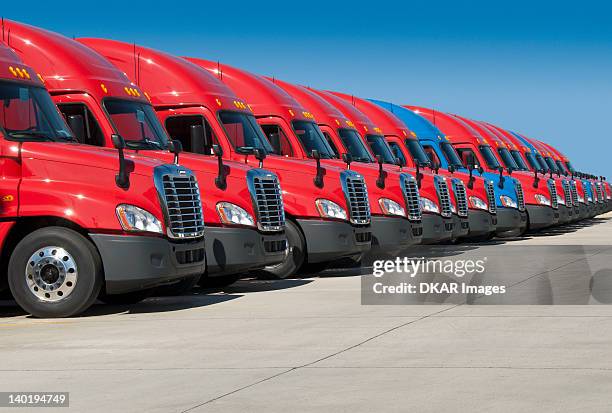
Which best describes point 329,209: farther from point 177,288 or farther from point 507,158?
point 507,158

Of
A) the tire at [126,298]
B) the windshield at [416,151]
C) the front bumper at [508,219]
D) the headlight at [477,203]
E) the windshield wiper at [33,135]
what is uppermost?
the windshield at [416,151]

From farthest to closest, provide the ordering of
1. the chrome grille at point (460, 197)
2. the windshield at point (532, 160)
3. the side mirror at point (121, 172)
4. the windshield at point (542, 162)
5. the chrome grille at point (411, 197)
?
1. the windshield at point (542, 162)
2. the windshield at point (532, 160)
3. the chrome grille at point (460, 197)
4. the chrome grille at point (411, 197)
5. the side mirror at point (121, 172)

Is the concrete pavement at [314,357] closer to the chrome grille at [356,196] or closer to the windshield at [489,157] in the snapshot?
the chrome grille at [356,196]

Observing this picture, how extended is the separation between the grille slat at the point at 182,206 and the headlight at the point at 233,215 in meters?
1.29

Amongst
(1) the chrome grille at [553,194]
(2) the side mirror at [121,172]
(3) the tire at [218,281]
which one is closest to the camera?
(2) the side mirror at [121,172]

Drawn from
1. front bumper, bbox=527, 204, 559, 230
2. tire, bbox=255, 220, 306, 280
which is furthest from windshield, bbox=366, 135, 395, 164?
front bumper, bbox=527, 204, 559, 230

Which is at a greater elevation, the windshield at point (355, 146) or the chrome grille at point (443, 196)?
the windshield at point (355, 146)

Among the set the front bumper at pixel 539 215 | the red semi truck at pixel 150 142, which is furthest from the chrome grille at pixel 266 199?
the front bumper at pixel 539 215

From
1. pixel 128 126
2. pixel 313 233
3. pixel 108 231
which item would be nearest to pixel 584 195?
pixel 313 233

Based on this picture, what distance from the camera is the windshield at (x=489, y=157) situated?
31359 millimetres

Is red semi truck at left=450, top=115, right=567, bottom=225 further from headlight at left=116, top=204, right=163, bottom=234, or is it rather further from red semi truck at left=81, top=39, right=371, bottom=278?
headlight at left=116, top=204, right=163, bottom=234

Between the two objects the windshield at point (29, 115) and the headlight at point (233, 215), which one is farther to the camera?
the headlight at point (233, 215)

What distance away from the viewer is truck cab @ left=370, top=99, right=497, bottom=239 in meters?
26.8

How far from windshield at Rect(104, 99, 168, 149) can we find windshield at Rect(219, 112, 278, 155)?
1703mm
